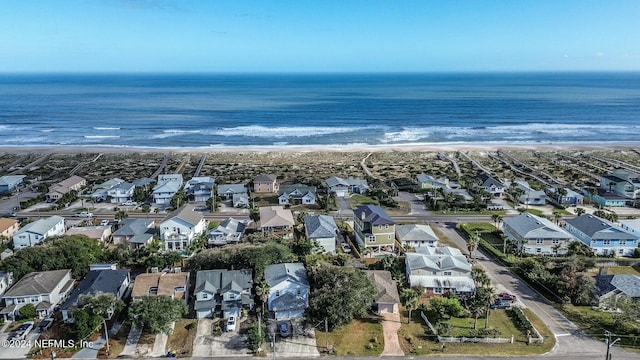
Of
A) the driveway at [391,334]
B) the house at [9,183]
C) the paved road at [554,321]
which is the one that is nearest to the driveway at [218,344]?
the driveway at [391,334]

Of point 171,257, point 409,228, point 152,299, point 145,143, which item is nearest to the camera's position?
point 152,299

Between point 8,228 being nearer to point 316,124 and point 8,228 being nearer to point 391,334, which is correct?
point 391,334

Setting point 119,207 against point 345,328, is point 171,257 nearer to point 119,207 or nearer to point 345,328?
point 345,328

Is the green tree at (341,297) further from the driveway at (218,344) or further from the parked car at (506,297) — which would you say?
the parked car at (506,297)

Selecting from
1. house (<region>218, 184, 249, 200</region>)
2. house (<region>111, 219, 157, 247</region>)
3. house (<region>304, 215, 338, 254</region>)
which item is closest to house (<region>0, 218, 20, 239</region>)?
house (<region>111, 219, 157, 247</region>)

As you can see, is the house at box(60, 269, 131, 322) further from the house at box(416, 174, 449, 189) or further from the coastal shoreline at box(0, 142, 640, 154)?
the coastal shoreline at box(0, 142, 640, 154)


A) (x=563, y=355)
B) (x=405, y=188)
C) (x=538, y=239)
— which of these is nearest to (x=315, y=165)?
(x=405, y=188)
